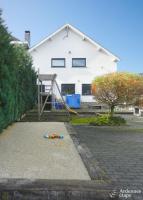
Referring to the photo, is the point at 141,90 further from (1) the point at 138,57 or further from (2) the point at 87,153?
(1) the point at 138,57

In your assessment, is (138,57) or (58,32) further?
(58,32)

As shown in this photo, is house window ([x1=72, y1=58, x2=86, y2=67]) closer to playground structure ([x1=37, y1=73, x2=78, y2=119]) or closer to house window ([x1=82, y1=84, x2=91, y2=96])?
house window ([x1=82, y1=84, x2=91, y2=96])

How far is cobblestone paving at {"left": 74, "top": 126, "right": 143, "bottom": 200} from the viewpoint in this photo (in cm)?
461

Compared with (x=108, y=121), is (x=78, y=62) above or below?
above

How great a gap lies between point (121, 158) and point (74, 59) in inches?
808

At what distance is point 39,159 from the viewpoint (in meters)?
5.84

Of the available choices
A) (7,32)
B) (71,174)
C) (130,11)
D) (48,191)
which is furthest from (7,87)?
(130,11)

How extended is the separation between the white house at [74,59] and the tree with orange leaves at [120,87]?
1261 centimetres

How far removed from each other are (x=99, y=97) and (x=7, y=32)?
598cm

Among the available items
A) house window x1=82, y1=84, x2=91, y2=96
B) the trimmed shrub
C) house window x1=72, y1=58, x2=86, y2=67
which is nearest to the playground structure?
the trimmed shrub

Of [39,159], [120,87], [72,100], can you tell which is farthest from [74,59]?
[39,159]

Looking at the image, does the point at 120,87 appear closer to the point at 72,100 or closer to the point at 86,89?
the point at 72,100

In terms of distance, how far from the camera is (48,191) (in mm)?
3930

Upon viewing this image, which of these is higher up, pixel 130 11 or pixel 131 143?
pixel 130 11
